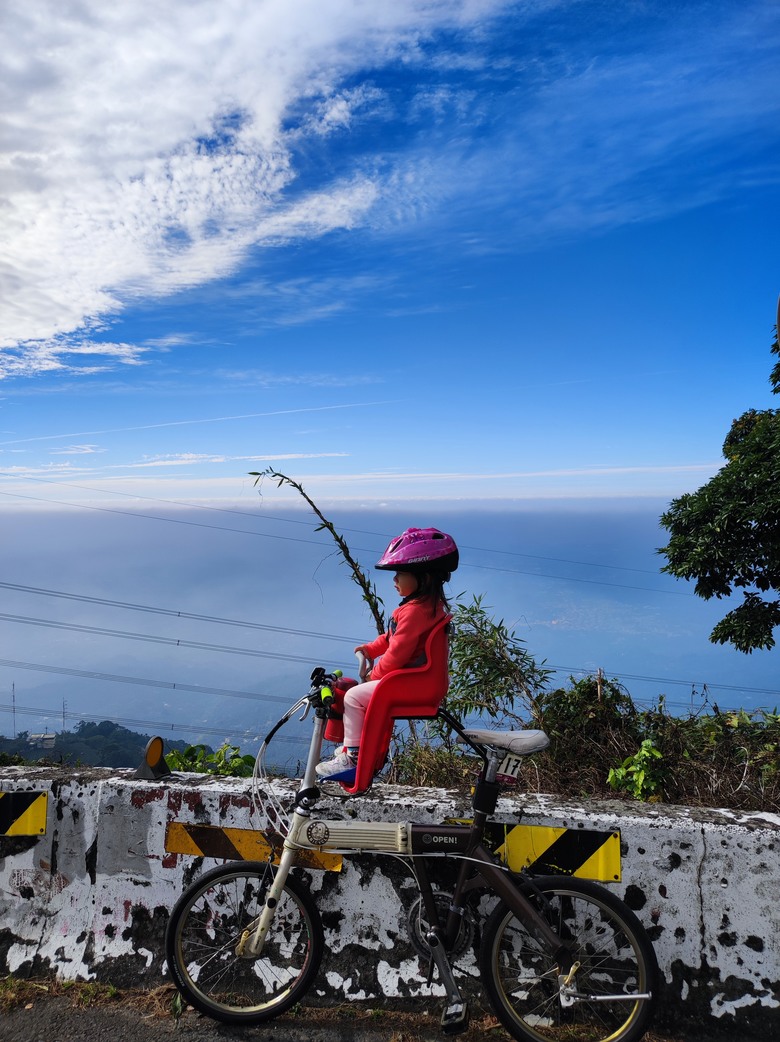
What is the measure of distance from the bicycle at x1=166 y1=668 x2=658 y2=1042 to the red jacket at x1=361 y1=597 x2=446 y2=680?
0.31 meters

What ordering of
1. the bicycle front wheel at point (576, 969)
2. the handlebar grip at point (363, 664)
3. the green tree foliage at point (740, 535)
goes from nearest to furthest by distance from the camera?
the bicycle front wheel at point (576, 969), the handlebar grip at point (363, 664), the green tree foliage at point (740, 535)

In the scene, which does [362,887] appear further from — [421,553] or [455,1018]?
[421,553]

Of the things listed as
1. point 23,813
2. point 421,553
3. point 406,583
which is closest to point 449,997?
point 406,583

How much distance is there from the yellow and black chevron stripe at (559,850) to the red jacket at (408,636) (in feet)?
2.89

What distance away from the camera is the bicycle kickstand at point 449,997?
10.0 feet

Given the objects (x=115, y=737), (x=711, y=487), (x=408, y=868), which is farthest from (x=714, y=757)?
(x=115, y=737)

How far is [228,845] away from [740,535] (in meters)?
12.0

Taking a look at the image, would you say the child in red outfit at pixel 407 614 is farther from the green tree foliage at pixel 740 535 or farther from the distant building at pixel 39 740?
the distant building at pixel 39 740

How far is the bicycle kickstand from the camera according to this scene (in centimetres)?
305

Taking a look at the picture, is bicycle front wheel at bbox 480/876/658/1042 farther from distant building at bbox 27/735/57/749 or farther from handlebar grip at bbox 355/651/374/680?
distant building at bbox 27/735/57/749

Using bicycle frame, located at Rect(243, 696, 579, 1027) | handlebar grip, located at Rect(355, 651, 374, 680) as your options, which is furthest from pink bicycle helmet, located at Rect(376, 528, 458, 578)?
bicycle frame, located at Rect(243, 696, 579, 1027)

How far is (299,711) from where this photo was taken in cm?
345

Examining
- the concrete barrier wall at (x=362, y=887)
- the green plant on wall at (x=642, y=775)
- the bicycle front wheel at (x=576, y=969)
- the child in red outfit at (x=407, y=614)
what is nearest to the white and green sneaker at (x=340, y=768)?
the child in red outfit at (x=407, y=614)

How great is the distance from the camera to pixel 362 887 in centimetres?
345
